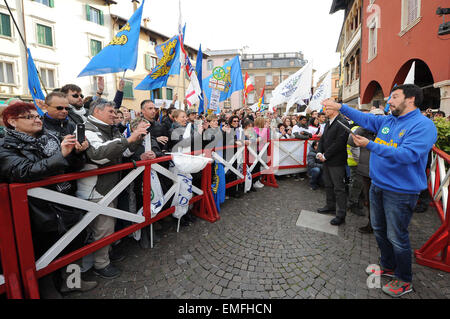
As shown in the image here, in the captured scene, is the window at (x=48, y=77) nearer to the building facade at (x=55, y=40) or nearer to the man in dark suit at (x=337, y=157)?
the building facade at (x=55, y=40)

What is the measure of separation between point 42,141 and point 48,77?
1882cm

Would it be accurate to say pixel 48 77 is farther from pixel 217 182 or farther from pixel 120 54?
pixel 217 182

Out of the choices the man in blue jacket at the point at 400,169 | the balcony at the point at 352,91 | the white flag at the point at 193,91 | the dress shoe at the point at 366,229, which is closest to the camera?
the man in blue jacket at the point at 400,169

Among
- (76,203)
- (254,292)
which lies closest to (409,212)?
(254,292)

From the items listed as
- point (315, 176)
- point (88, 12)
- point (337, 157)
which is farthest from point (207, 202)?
point (88, 12)

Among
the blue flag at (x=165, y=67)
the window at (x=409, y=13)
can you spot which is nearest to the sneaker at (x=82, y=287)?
the blue flag at (x=165, y=67)

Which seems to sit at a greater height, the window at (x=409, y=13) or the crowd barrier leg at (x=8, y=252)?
the window at (x=409, y=13)

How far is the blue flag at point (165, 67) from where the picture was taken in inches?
190

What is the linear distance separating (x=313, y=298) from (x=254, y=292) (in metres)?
0.61

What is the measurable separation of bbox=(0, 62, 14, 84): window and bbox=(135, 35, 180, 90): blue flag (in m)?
15.6

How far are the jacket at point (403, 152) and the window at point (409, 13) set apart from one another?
909 centimetres

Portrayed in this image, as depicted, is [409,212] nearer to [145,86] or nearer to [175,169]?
[175,169]

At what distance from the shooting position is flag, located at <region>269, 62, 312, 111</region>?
7.16 metres

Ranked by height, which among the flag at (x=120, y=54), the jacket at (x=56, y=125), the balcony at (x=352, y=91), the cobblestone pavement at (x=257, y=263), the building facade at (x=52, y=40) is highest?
the building facade at (x=52, y=40)
